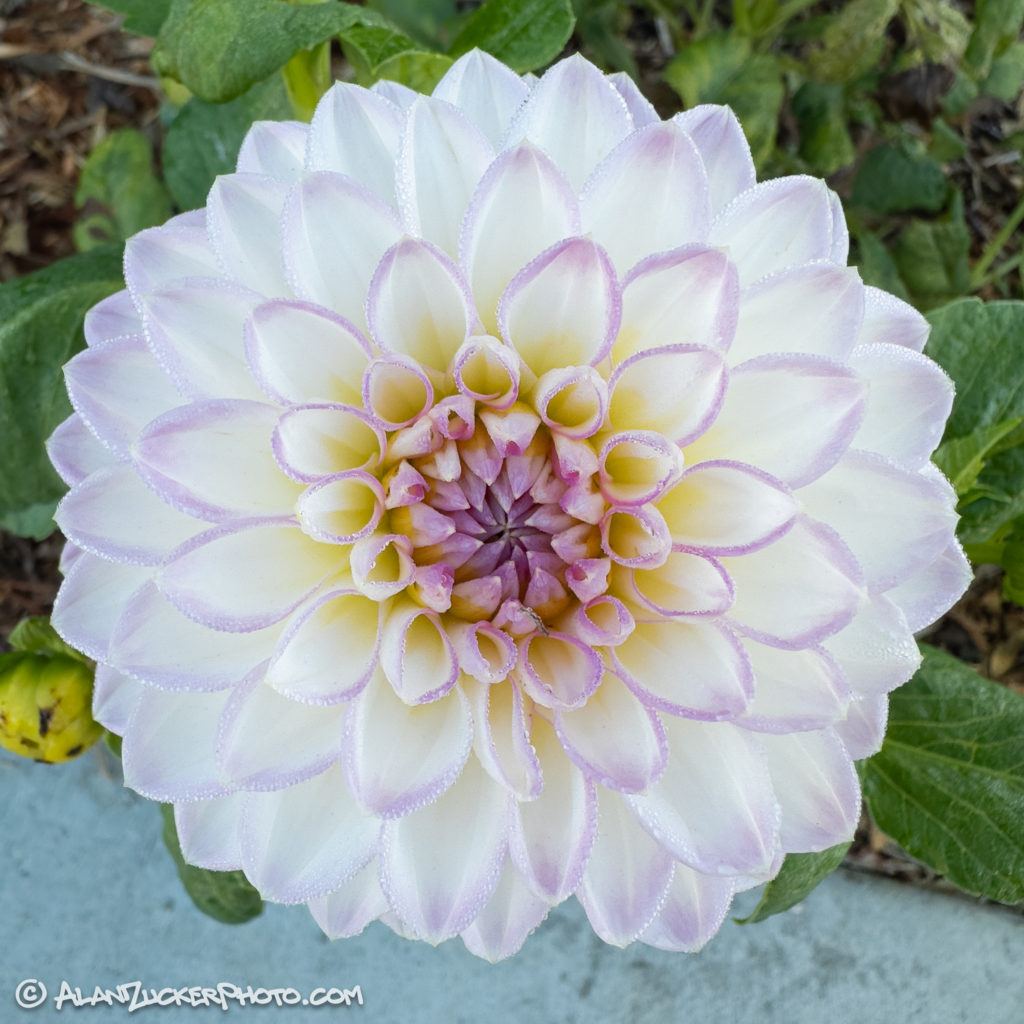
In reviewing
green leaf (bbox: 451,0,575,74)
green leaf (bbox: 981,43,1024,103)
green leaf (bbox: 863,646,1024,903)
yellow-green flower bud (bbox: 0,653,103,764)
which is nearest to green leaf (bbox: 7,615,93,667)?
yellow-green flower bud (bbox: 0,653,103,764)

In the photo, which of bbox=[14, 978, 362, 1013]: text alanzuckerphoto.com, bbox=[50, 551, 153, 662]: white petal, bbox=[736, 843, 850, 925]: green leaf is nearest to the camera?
bbox=[50, 551, 153, 662]: white petal

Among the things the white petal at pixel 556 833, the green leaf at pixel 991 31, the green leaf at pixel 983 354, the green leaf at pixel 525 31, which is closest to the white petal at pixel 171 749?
the white petal at pixel 556 833

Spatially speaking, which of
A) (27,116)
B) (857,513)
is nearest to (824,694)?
(857,513)

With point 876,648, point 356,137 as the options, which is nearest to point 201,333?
point 356,137

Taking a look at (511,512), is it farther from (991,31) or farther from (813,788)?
(991,31)

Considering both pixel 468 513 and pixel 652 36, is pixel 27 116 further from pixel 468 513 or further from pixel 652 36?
pixel 468 513

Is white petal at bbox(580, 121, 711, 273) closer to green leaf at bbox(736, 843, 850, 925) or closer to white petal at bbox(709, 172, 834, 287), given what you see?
white petal at bbox(709, 172, 834, 287)
